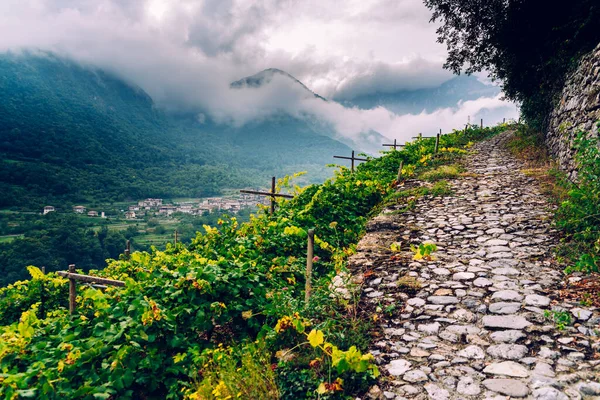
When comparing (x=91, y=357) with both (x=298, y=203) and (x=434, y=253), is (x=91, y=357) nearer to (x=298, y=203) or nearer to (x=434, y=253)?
(x=434, y=253)

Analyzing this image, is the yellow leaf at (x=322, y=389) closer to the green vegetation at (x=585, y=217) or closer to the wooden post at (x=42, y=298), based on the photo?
the green vegetation at (x=585, y=217)

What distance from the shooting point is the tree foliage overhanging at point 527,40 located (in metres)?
9.07

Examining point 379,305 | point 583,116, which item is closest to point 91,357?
point 379,305

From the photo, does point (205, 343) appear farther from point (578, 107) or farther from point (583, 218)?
point (578, 107)

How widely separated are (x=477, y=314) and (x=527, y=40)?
12405 mm

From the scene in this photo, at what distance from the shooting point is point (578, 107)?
8.00 meters

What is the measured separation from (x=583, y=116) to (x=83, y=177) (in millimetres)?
161240

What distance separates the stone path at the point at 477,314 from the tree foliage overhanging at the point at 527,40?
6.01m

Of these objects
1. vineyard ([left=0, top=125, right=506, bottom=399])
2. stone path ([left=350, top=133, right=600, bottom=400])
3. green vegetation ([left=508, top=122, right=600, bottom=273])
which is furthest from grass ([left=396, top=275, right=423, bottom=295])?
green vegetation ([left=508, top=122, right=600, bottom=273])

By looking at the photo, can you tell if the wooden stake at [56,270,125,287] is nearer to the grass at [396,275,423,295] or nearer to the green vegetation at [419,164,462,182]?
the grass at [396,275,423,295]

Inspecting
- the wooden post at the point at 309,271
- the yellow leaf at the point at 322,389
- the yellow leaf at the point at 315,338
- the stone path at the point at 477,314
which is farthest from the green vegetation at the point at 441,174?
the yellow leaf at the point at 322,389

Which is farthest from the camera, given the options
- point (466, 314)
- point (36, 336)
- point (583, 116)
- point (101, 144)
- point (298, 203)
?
point (101, 144)

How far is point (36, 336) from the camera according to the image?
4266 mm

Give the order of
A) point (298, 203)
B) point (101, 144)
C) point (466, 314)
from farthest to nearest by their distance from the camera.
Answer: point (101, 144), point (298, 203), point (466, 314)
